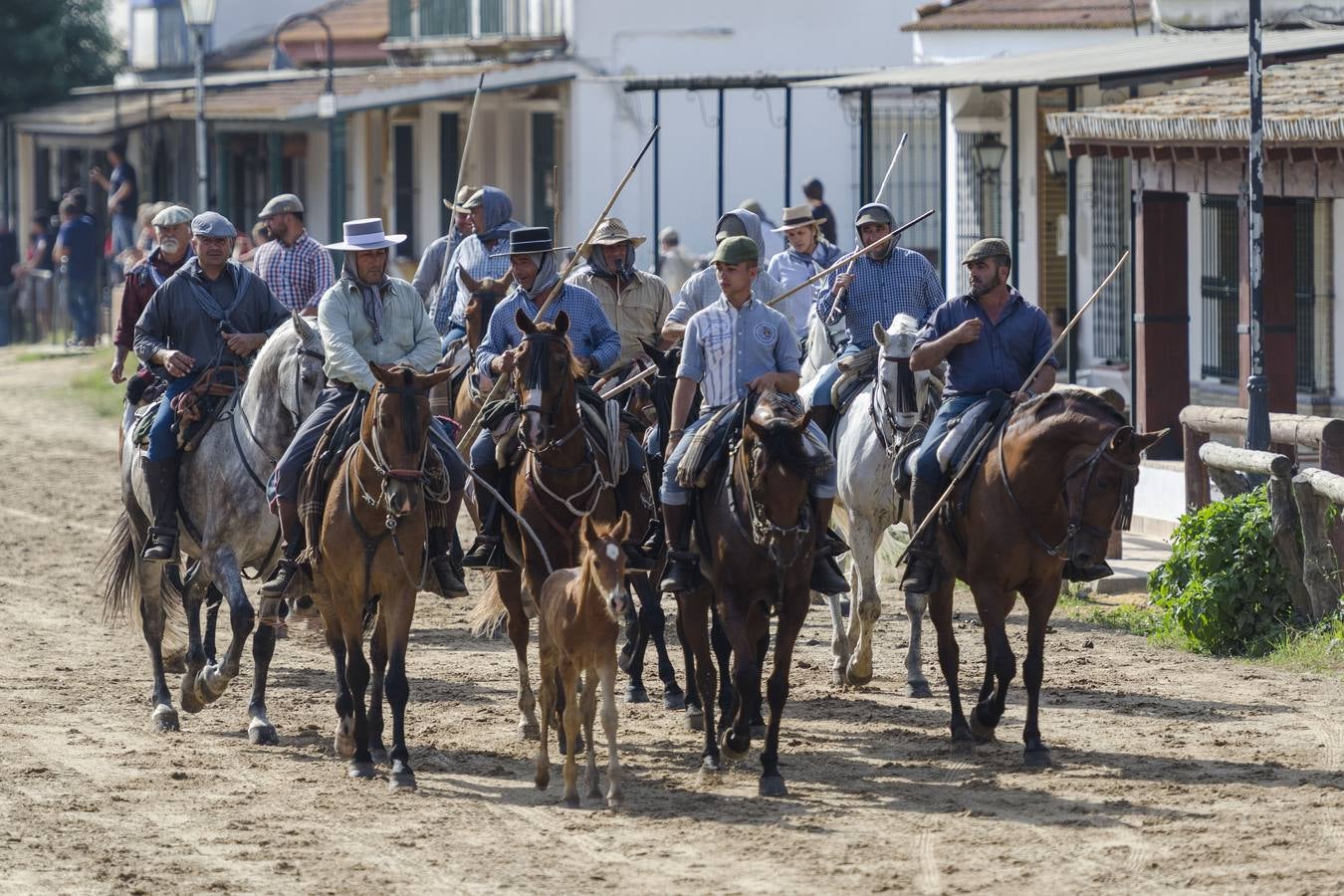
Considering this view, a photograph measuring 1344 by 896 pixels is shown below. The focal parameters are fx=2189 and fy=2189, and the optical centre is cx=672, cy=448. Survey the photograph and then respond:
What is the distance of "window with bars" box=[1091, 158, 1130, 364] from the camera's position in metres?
21.6

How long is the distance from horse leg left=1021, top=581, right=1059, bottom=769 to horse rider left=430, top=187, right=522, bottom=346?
15.3 ft

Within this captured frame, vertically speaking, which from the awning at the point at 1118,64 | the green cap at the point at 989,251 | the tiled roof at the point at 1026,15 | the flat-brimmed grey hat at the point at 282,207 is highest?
the tiled roof at the point at 1026,15

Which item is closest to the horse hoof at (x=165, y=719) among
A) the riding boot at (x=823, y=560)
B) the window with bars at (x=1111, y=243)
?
the riding boot at (x=823, y=560)

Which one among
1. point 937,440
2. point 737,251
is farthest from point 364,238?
point 937,440

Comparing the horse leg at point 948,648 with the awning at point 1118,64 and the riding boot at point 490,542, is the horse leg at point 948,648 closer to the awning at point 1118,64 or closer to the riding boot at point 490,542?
the riding boot at point 490,542

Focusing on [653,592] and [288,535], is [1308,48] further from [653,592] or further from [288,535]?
[288,535]

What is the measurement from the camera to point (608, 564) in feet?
29.2

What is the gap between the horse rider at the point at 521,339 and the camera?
10.5 m

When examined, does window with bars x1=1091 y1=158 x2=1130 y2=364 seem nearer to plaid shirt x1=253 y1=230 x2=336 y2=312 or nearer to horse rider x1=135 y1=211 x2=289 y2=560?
plaid shirt x1=253 y1=230 x2=336 y2=312

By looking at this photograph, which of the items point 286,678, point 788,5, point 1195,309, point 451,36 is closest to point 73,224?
point 451,36

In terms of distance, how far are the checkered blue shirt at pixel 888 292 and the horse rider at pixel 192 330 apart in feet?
10.8

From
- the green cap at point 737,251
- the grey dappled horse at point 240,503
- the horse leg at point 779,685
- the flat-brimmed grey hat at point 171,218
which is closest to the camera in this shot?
the horse leg at point 779,685

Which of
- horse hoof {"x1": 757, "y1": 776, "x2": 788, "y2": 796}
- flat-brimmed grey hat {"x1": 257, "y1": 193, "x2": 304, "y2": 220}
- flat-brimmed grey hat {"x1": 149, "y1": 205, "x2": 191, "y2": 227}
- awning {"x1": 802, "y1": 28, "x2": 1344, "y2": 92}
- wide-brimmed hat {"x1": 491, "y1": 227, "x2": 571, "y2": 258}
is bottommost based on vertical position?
horse hoof {"x1": 757, "y1": 776, "x2": 788, "y2": 796}

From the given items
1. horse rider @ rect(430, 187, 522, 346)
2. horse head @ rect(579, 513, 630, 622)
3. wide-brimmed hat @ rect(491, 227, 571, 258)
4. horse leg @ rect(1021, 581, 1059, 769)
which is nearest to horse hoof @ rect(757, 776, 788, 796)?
horse head @ rect(579, 513, 630, 622)
